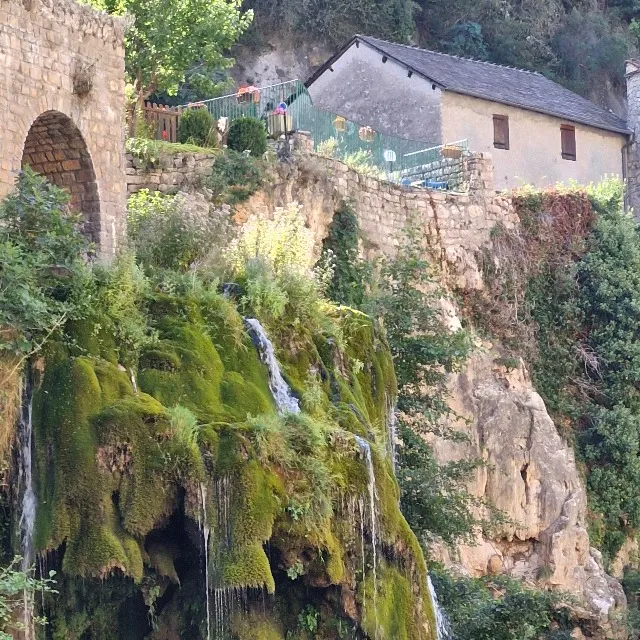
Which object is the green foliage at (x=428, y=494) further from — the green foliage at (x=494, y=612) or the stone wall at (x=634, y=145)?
the stone wall at (x=634, y=145)

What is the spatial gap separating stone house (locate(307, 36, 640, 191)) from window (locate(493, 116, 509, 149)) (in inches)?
0.8

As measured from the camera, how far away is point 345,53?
35000mm

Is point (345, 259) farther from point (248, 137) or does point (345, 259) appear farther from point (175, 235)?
point (175, 235)

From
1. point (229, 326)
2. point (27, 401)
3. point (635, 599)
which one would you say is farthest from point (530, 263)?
point (27, 401)

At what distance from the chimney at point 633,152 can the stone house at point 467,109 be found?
717mm

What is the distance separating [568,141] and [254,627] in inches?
904

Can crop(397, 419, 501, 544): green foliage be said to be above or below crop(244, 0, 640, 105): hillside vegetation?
below

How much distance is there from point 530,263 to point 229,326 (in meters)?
14.1

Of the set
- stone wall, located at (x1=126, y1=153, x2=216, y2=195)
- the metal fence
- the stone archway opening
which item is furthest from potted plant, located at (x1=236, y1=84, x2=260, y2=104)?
the stone archway opening

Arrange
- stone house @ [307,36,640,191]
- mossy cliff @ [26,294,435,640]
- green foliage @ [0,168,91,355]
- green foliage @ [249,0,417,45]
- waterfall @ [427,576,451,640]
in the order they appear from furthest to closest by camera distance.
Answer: green foliage @ [249,0,417,45]
stone house @ [307,36,640,191]
waterfall @ [427,576,451,640]
green foliage @ [0,168,91,355]
mossy cliff @ [26,294,435,640]

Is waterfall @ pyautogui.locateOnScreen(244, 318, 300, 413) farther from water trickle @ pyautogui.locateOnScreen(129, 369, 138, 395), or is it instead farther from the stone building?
the stone building

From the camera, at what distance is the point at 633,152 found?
3806 centimetres

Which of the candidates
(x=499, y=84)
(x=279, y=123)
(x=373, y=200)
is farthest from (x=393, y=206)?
(x=499, y=84)

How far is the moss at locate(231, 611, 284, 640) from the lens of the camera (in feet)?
49.1
